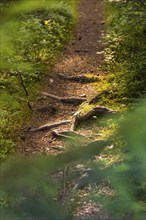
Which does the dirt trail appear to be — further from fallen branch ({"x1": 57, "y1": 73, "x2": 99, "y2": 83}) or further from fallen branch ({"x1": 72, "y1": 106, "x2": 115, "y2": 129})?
fallen branch ({"x1": 72, "y1": 106, "x2": 115, "y2": 129})

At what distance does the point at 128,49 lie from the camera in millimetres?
13094

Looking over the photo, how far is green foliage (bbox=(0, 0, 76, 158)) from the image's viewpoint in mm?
8912

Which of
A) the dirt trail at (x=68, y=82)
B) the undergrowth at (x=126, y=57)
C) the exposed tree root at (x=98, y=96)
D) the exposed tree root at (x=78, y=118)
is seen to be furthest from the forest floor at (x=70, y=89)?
the undergrowth at (x=126, y=57)

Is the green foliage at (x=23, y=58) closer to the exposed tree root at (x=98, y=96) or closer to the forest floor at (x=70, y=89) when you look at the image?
the forest floor at (x=70, y=89)

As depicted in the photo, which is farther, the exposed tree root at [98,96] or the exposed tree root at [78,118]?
the exposed tree root at [98,96]

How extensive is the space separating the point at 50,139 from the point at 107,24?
29.5 ft

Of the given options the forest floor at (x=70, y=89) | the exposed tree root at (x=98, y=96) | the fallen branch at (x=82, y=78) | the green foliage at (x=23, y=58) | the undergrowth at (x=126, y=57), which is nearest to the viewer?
the forest floor at (x=70, y=89)

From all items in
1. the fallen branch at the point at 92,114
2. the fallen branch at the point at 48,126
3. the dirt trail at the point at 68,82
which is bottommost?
the dirt trail at the point at 68,82

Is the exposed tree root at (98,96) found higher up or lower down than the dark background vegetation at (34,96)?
lower down

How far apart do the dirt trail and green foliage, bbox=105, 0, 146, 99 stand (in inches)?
22.9

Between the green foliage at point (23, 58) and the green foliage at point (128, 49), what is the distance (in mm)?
2059

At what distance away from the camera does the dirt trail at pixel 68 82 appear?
8.95m

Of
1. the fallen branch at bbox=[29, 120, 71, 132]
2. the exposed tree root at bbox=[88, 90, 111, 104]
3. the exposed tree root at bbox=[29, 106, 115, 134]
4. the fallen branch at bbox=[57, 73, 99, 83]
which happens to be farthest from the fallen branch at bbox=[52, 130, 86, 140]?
the fallen branch at bbox=[57, 73, 99, 83]

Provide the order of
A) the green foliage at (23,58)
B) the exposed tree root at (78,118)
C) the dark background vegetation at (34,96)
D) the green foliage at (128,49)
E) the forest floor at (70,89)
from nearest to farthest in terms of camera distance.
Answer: the dark background vegetation at (34,96), the forest floor at (70,89), the green foliage at (23,58), the exposed tree root at (78,118), the green foliage at (128,49)
